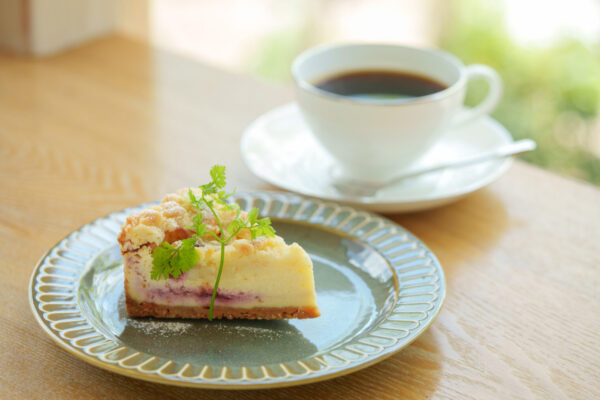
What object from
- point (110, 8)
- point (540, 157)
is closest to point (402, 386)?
point (110, 8)

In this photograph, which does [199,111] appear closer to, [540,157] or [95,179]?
[95,179]

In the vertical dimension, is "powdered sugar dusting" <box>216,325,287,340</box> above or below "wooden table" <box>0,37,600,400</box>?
above

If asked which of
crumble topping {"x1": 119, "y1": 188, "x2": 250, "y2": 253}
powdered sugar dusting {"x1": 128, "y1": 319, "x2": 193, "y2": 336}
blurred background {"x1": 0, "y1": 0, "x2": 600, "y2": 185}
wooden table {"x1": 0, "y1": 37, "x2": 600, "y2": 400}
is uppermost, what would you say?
crumble topping {"x1": 119, "y1": 188, "x2": 250, "y2": 253}

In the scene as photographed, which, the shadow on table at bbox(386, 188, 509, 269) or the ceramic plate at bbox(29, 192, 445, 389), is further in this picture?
the shadow on table at bbox(386, 188, 509, 269)

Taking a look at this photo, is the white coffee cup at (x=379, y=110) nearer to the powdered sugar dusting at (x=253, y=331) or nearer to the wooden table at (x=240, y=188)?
the wooden table at (x=240, y=188)

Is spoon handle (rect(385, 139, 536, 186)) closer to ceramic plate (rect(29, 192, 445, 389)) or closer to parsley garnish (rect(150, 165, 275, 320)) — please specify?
ceramic plate (rect(29, 192, 445, 389))

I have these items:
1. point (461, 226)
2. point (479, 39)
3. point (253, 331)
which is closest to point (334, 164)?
point (461, 226)

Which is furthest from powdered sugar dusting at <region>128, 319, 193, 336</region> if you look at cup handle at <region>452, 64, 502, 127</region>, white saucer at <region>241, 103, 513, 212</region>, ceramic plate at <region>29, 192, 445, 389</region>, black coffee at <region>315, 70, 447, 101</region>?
cup handle at <region>452, 64, 502, 127</region>
